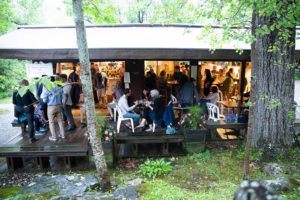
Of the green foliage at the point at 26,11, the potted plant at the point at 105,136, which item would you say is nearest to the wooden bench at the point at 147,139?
the potted plant at the point at 105,136

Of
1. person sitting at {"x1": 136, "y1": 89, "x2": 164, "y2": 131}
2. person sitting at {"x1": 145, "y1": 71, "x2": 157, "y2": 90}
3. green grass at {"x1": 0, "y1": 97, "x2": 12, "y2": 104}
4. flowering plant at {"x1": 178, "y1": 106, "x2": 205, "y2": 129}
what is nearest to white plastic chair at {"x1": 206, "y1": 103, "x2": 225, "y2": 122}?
flowering plant at {"x1": 178, "y1": 106, "x2": 205, "y2": 129}

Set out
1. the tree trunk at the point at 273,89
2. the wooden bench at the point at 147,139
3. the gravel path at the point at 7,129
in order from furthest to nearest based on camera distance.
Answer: the gravel path at the point at 7,129 → the wooden bench at the point at 147,139 → the tree trunk at the point at 273,89

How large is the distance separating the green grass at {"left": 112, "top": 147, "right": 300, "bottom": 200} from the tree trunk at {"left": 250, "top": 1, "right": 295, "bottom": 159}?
0.37m

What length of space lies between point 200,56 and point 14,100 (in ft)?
16.7

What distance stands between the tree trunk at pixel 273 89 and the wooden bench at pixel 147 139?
1.95m

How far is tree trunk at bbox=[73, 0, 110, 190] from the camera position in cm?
386

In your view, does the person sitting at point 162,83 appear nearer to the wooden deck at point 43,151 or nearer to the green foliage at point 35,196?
the wooden deck at point 43,151

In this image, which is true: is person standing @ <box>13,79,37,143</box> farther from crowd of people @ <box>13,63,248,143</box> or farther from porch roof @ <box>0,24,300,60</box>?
porch roof @ <box>0,24,300,60</box>

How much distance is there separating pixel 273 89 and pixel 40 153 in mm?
5588

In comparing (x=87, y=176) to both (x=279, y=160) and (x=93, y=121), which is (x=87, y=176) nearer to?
(x=93, y=121)

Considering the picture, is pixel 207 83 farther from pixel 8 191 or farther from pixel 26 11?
pixel 26 11

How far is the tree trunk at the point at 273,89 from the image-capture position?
16.8 feet

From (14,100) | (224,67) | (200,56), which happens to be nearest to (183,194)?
(200,56)

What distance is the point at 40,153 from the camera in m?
5.75
